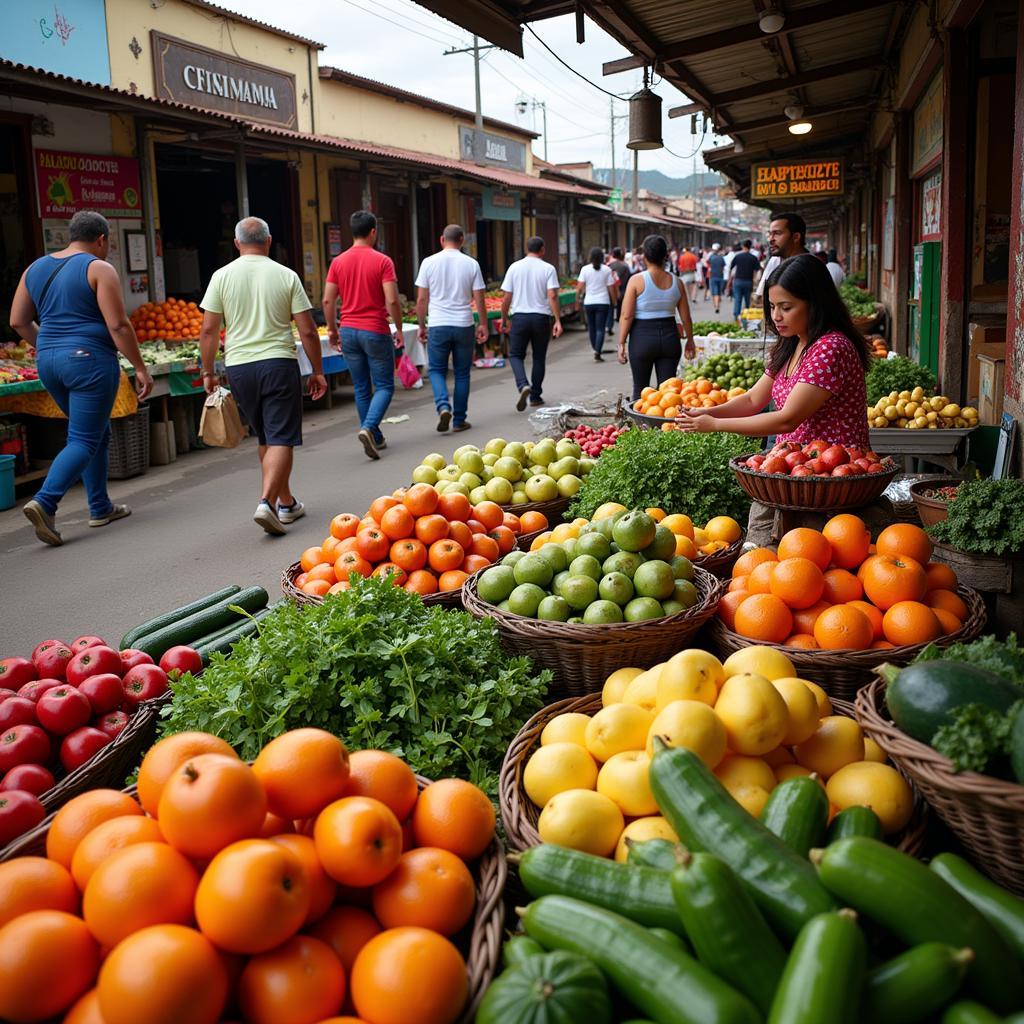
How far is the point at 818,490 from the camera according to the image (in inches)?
156

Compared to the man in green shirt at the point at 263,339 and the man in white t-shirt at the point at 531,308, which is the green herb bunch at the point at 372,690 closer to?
the man in green shirt at the point at 263,339

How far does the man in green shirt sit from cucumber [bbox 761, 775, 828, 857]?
5886mm

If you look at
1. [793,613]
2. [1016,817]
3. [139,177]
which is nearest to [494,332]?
A: [139,177]

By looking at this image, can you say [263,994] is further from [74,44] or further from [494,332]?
[494,332]

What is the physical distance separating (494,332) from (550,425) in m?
12.0

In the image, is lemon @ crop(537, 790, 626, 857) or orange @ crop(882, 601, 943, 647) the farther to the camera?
orange @ crop(882, 601, 943, 647)

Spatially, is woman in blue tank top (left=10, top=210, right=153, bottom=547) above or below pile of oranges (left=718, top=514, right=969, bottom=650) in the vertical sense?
above

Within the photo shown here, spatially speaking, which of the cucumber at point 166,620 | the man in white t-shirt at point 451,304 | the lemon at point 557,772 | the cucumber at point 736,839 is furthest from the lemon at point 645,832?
the man in white t-shirt at point 451,304

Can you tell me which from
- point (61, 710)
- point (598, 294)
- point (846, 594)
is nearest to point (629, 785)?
point (846, 594)

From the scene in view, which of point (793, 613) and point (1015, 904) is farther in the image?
point (793, 613)

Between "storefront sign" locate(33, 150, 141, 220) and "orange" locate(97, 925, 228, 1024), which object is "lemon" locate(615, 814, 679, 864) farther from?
"storefront sign" locate(33, 150, 141, 220)

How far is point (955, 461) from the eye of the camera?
684 centimetres

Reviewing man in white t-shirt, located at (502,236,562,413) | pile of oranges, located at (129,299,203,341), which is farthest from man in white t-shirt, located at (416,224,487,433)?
pile of oranges, located at (129,299,203,341)

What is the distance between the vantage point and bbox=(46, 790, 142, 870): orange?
1969 mm
